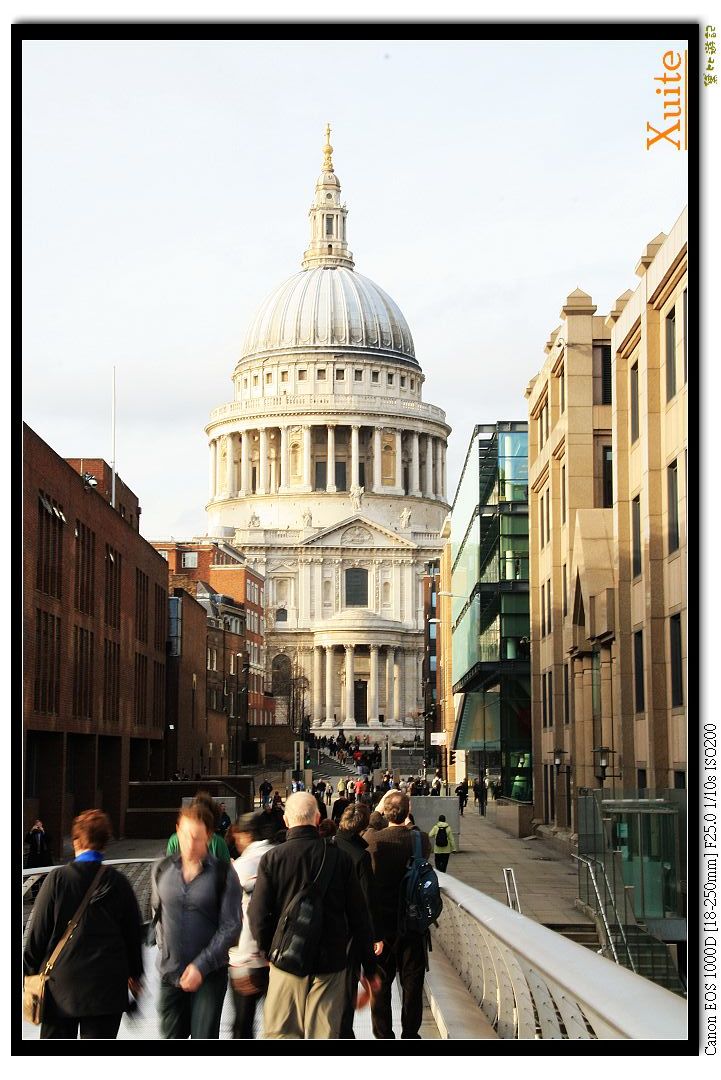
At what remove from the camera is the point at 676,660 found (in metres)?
29.8

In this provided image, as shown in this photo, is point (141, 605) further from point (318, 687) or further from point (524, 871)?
point (318, 687)

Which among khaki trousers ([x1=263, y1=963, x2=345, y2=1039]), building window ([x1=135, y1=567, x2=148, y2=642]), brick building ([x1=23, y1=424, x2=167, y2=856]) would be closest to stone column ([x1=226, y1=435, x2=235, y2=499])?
brick building ([x1=23, y1=424, x2=167, y2=856])

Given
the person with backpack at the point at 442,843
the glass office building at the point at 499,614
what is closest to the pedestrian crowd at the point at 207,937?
the person with backpack at the point at 442,843

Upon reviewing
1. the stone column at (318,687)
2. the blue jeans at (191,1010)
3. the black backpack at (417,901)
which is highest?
the stone column at (318,687)

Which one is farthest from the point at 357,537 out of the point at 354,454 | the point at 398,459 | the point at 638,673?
the point at 638,673

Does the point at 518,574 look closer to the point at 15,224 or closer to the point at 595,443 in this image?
the point at 595,443

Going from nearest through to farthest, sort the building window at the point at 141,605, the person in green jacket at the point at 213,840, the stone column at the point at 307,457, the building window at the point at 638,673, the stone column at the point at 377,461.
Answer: the person in green jacket at the point at 213,840
the building window at the point at 638,673
the building window at the point at 141,605
the stone column at the point at 307,457
the stone column at the point at 377,461

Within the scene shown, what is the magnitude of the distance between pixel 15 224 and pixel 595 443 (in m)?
33.8

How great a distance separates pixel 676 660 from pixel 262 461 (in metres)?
167

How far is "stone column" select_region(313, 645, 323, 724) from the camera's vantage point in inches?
6580

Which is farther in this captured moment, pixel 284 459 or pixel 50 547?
pixel 284 459

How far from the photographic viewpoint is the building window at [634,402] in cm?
3434

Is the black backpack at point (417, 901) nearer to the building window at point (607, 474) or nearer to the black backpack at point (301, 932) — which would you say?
the black backpack at point (301, 932)

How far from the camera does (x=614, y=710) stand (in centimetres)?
3553
